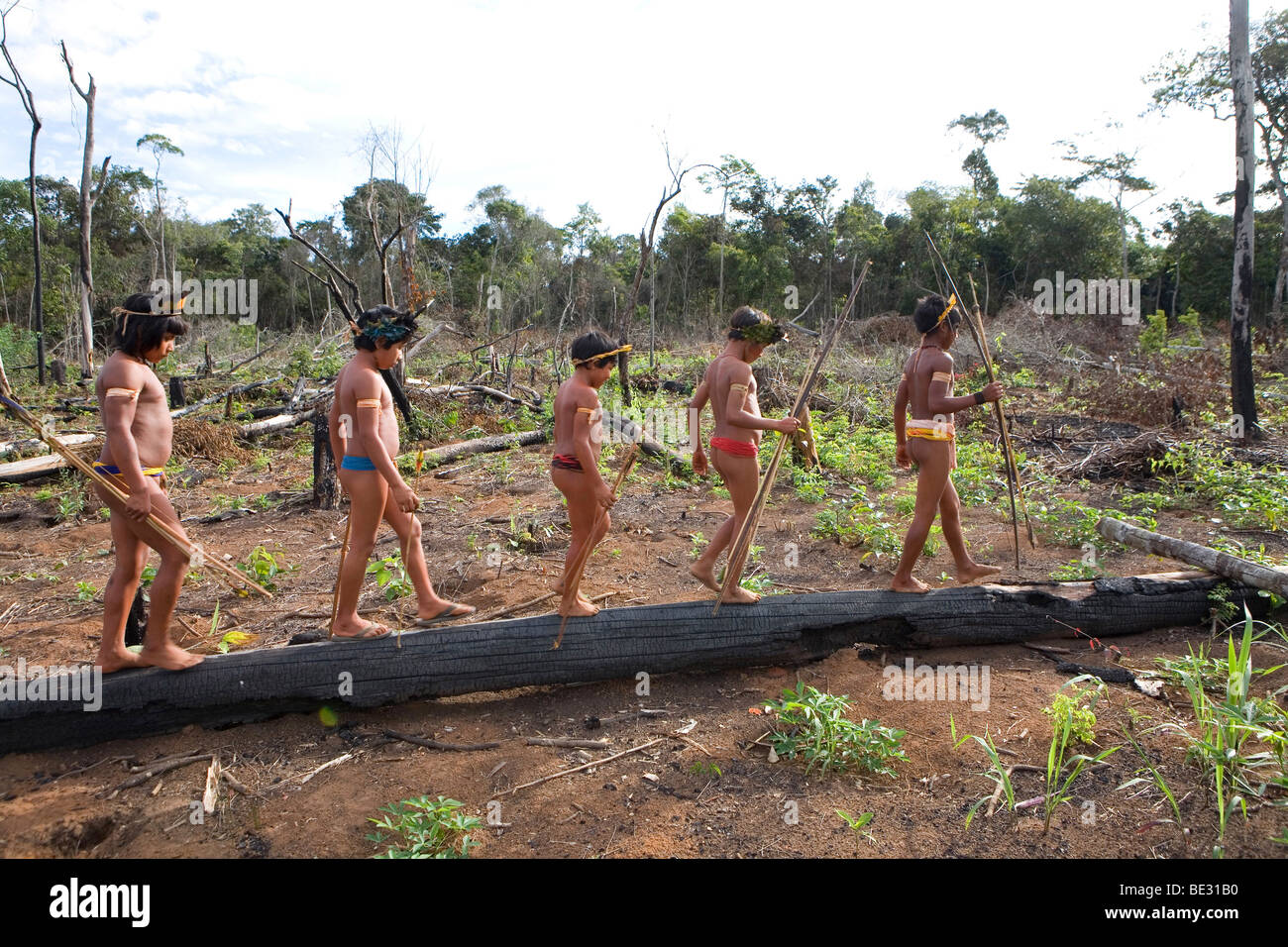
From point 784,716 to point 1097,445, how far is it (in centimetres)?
709

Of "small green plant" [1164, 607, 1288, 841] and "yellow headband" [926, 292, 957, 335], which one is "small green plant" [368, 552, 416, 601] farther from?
"small green plant" [1164, 607, 1288, 841]

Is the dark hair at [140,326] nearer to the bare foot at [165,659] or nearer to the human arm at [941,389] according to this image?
the bare foot at [165,659]

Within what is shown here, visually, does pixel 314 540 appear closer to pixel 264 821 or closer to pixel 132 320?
pixel 132 320

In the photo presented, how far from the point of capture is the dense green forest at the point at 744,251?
2383 centimetres

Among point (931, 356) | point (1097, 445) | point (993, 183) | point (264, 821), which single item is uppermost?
point (993, 183)

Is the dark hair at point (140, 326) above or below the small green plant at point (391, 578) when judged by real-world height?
above

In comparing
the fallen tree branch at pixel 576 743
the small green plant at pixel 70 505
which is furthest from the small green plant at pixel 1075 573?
the small green plant at pixel 70 505

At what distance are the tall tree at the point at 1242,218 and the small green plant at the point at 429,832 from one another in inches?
409

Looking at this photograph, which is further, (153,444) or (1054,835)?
(153,444)

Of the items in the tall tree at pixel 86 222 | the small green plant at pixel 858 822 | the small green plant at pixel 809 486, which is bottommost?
the small green plant at pixel 858 822

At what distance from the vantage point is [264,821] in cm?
303

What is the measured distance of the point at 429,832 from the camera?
276cm

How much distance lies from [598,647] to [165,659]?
207 cm

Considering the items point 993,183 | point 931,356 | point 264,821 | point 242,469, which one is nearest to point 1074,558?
point 931,356
